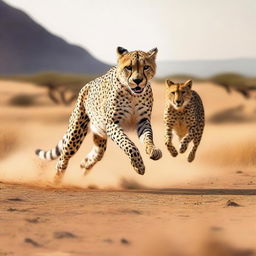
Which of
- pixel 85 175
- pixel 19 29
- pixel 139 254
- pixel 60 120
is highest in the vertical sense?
pixel 19 29

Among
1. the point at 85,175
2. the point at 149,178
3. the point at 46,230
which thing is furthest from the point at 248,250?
the point at 149,178

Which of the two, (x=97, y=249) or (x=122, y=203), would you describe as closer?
(x=97, y=249)

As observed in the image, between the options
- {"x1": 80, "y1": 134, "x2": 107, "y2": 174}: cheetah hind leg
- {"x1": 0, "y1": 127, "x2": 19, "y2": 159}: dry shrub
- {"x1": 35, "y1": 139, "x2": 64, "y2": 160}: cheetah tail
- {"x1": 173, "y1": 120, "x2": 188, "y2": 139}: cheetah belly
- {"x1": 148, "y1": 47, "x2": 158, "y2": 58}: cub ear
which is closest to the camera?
{"x1": 148, "y1": 47, "x2": 158, "y2": 58}: cub ear

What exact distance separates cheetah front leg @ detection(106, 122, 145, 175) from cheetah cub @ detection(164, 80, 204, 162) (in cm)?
188

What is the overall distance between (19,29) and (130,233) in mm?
96130

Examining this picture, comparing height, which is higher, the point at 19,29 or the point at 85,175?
the point at 19,29

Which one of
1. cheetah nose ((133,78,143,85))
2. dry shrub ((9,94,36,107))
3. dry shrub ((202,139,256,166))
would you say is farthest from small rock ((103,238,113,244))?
dry shrub ((9,94,36,107))

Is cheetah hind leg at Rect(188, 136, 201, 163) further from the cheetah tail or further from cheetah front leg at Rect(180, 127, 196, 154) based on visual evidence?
the cheetah tail

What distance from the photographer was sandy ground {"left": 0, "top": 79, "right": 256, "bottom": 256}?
4.93m

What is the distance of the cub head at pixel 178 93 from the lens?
9.80 m

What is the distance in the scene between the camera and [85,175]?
377 inches

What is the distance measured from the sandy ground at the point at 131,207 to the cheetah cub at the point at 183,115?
65 centimetres

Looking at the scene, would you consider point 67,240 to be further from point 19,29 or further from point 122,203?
point 19,29

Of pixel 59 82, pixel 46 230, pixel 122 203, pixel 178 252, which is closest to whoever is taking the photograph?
pixel 178 252
